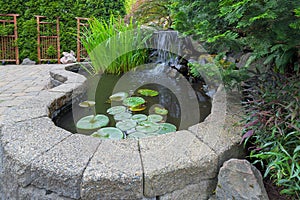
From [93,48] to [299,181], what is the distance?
2850 millimetres

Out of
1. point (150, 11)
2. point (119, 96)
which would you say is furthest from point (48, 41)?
point (119, 96)

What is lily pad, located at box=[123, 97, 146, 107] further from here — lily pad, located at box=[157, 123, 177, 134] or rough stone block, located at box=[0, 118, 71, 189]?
rough stone block, located at box=[0, 118, 71, 189]

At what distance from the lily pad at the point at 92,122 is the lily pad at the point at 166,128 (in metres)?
0.44

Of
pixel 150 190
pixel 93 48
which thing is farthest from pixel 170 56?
pixel 150 190

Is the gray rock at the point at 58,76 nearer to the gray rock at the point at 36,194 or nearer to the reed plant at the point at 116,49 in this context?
the reed plant at the point at 116,49

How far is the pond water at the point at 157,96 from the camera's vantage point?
5.84 ft

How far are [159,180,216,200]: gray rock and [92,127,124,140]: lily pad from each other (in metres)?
0.58

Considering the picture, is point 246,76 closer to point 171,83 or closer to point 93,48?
point 171,83

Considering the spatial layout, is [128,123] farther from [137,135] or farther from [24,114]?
[24,114]

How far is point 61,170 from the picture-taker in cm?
89

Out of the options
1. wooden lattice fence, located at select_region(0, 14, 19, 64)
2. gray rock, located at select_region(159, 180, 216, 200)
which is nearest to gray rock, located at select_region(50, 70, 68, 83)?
gray rock, located at select_region(159, 180, 216, 200)

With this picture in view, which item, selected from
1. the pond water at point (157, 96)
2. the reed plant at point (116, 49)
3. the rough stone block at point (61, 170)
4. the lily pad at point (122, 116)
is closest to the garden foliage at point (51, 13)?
the reed plant at point (116, 49)

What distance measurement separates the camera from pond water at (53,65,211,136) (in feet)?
5.84

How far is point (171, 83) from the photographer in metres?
2.63
